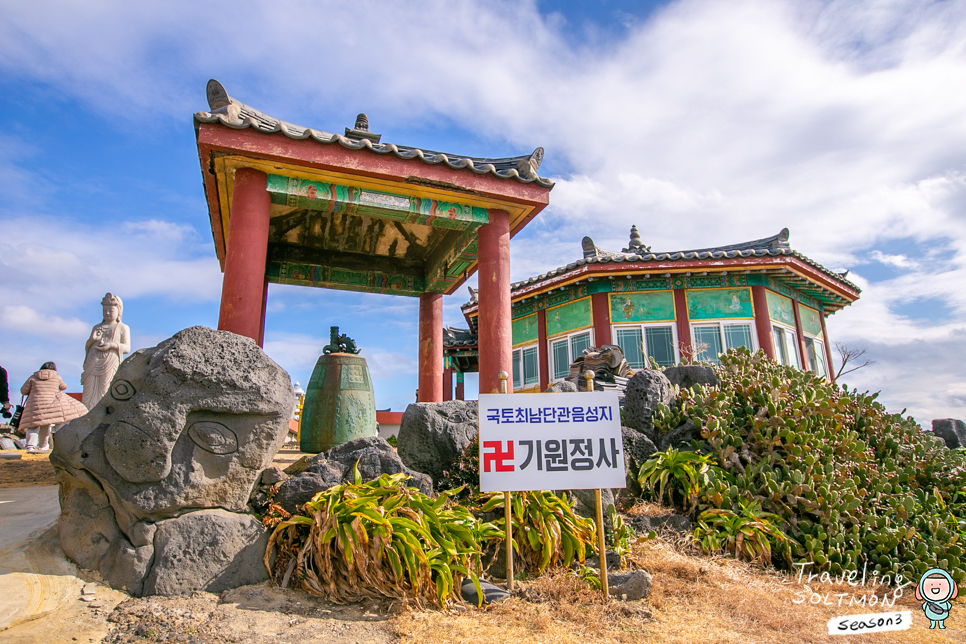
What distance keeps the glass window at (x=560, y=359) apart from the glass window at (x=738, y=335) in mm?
3990

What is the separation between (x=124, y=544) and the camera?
3.74 metres

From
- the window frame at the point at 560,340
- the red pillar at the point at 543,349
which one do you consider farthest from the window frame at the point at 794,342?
the red pillar at the point at 543,349

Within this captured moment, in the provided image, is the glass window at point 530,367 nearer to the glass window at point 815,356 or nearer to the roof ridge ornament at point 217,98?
the glass window at point 815,356

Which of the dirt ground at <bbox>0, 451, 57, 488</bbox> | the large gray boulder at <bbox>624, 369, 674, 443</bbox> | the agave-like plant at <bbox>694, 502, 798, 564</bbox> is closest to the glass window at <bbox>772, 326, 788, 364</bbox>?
the large gray boulder at <bbox>624, 369, 674, 443</bbox>

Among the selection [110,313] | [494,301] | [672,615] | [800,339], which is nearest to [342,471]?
[672,615]

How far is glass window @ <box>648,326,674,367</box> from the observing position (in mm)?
13203

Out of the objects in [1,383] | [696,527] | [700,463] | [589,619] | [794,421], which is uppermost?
[1,383]

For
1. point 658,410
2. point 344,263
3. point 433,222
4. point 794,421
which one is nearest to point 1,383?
point 344,263

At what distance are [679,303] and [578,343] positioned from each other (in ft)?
8.94

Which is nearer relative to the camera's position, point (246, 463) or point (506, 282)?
point (246, 463)

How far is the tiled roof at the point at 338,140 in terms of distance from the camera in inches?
253

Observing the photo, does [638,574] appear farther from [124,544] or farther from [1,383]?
[1,383]

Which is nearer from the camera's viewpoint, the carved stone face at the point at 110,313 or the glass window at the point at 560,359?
the carved stone face at the point at 110,313

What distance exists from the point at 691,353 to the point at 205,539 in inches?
450
